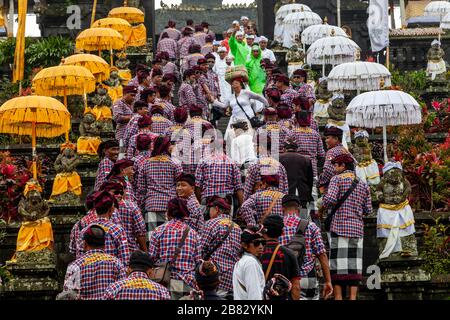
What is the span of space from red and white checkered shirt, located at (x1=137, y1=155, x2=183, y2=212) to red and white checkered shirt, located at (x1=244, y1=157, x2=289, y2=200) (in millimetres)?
977

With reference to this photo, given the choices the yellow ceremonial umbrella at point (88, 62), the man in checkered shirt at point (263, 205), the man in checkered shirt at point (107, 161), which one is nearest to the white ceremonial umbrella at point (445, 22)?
the yellow ceremonial umbrella at point (88, 62)

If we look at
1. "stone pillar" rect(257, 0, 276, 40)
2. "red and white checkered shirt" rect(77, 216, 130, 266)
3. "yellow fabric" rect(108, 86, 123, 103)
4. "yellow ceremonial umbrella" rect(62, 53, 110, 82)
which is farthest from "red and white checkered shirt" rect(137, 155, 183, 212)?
"stone pillar" rect(257, 0, 276, 40)

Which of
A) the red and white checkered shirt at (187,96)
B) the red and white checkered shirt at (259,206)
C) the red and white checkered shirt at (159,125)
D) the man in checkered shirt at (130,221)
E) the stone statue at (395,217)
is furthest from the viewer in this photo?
the red and white checkered shirt at (187,96)

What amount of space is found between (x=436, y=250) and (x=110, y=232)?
607 cm

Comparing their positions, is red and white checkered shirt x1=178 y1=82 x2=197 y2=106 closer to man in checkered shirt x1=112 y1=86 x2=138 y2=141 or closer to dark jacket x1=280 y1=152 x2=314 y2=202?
man in checkered shirt x1=112 y1=86 x2=138 y2=141

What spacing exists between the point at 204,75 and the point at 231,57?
3.00 meters

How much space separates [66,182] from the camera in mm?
19875

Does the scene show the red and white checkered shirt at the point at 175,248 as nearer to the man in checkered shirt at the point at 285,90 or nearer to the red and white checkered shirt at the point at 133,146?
the red and white checkered shirt at the point at 133,146

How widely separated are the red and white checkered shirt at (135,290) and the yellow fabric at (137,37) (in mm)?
20293

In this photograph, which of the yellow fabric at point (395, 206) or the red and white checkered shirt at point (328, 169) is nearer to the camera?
the yellow fabric at point (395, 206)

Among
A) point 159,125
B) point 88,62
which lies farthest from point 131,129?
point 88,62

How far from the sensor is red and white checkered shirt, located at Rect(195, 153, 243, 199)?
1795 cm

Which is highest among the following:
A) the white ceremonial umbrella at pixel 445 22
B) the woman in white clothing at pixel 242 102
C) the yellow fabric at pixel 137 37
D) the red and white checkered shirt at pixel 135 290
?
the white ceremonial umbrella at pixel 445 22

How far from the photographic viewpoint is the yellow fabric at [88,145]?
22.2 m
